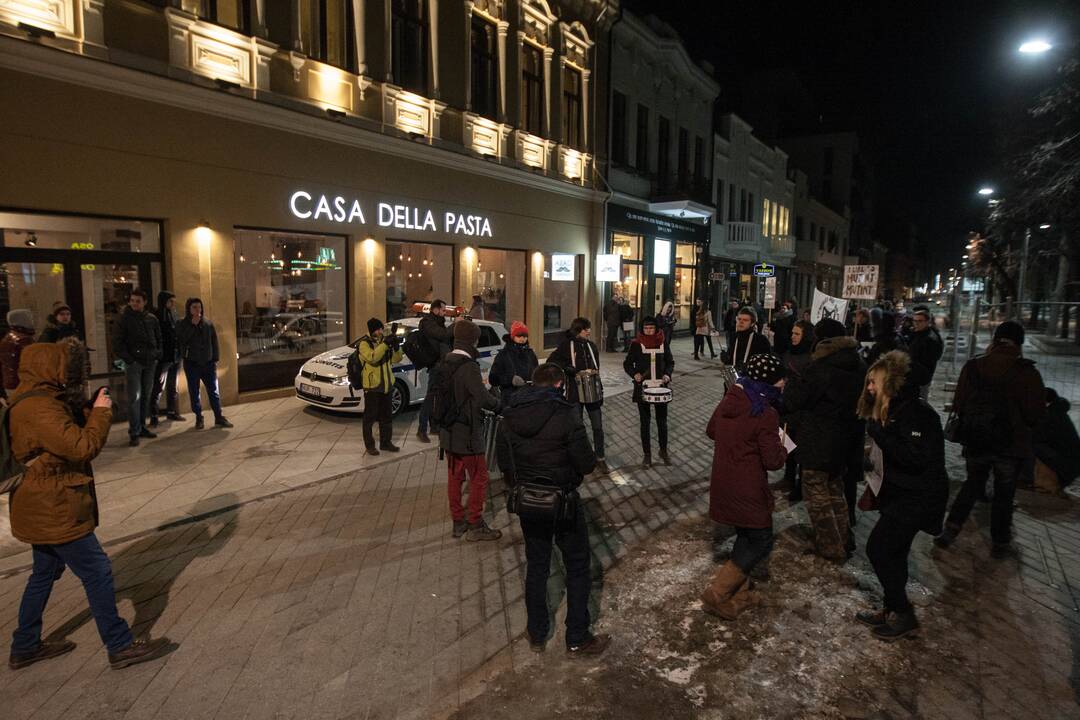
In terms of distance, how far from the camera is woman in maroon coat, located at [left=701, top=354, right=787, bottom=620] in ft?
12.8

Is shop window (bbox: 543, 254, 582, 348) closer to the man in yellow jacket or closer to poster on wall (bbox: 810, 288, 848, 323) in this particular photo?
poster on wall (bbox: 810, 288, 848, 323)

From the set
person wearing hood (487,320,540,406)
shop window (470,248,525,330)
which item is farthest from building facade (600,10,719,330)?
person wearing hood (487,320,540,406)

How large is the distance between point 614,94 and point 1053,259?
22.8m

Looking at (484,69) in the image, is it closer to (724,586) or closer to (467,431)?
(467,431)

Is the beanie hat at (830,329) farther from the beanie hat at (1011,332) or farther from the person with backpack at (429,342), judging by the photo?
the person with backpack at (429,342)

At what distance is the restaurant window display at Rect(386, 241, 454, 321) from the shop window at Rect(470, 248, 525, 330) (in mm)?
1484

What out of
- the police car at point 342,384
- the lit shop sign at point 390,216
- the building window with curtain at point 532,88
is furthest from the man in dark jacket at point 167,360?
the building window with curtain at point 532,88

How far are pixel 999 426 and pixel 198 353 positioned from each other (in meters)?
9.49

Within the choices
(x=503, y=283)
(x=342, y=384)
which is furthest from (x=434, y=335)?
(x=503, y=283)

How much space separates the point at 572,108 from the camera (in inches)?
721

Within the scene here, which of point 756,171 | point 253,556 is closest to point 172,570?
point 253,556

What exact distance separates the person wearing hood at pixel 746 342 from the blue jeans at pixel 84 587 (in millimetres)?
5990

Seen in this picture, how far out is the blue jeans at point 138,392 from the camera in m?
8.13

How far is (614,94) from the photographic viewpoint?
19953 mm
